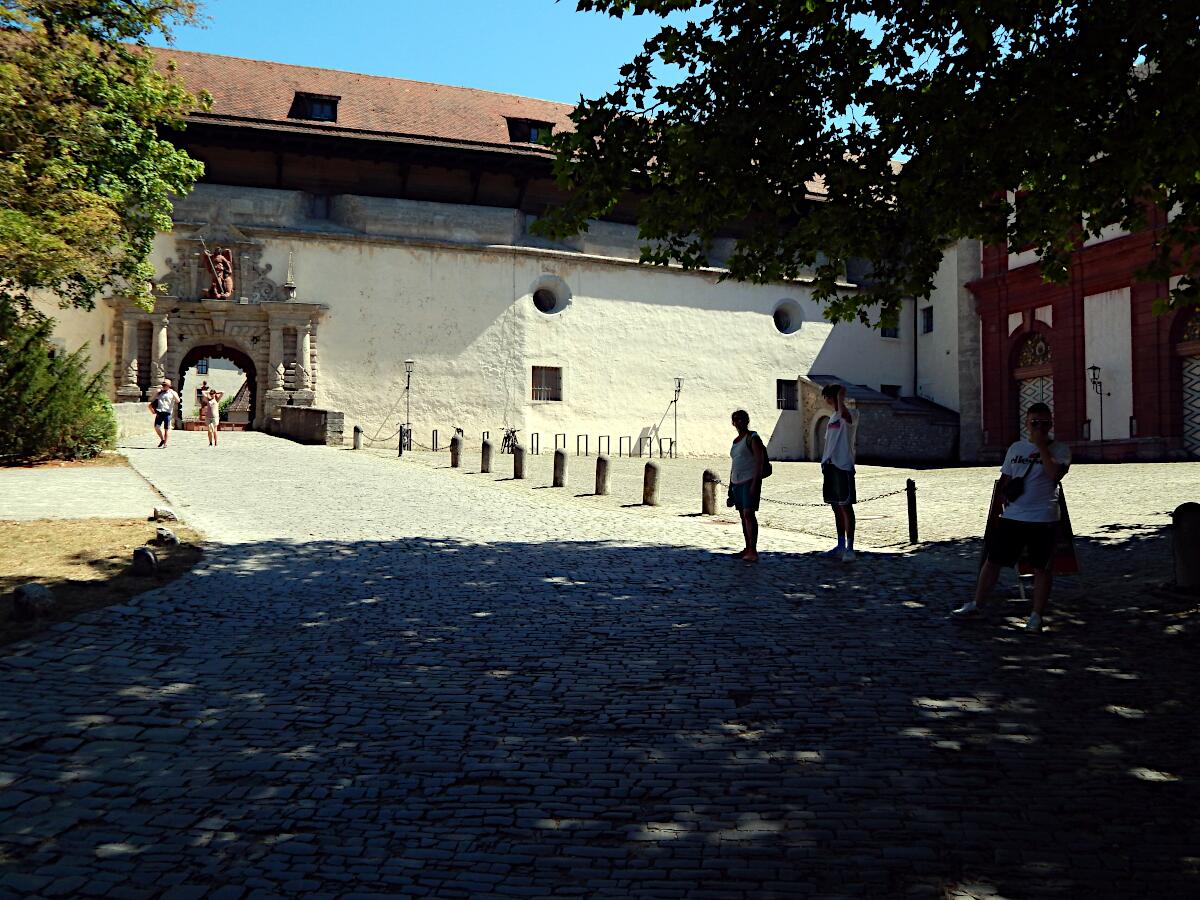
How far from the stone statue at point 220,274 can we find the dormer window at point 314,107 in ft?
17.6

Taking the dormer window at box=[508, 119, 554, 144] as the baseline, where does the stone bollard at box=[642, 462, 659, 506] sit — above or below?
below

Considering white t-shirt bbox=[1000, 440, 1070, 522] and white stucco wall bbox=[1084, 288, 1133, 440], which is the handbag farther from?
white stucco wall bbox=[1084, 288, 1133, 440]

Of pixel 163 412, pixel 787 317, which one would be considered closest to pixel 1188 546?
pixel 163 412

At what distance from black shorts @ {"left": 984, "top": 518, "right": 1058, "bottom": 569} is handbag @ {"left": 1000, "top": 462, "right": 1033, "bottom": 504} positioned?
157 millimetres

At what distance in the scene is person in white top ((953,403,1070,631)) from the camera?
253 inches

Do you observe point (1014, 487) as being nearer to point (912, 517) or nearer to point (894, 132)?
point (894, 132)

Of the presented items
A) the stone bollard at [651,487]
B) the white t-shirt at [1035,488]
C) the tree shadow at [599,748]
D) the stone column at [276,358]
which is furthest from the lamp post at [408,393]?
the white t-shirt at [1035,488]

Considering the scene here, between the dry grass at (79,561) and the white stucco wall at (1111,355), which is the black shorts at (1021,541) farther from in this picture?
the white stucco wall at (1111,355)

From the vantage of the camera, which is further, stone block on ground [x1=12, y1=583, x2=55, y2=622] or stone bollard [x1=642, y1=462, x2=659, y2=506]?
stone bollard [x1=642, y1=462, x2=659, y2=506]

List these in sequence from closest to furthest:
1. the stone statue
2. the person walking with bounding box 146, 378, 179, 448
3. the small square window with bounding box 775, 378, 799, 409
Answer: the person walking with bounding box 146, 378, 179, 448, the stone statue, the small square window with bounding box 775, 378, 799, 409

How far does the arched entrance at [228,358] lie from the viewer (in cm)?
3228

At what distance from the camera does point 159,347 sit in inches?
A: 1201

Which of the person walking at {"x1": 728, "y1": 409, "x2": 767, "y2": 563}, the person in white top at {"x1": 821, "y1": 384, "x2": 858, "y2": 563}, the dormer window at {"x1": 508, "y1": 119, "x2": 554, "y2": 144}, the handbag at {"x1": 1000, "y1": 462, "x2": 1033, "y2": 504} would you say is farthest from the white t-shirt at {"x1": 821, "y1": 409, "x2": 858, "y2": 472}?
the dormer window at {"x1": 508, "y1": 119, "x2": 554, "y2": 144}

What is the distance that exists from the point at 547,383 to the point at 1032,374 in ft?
52.2
